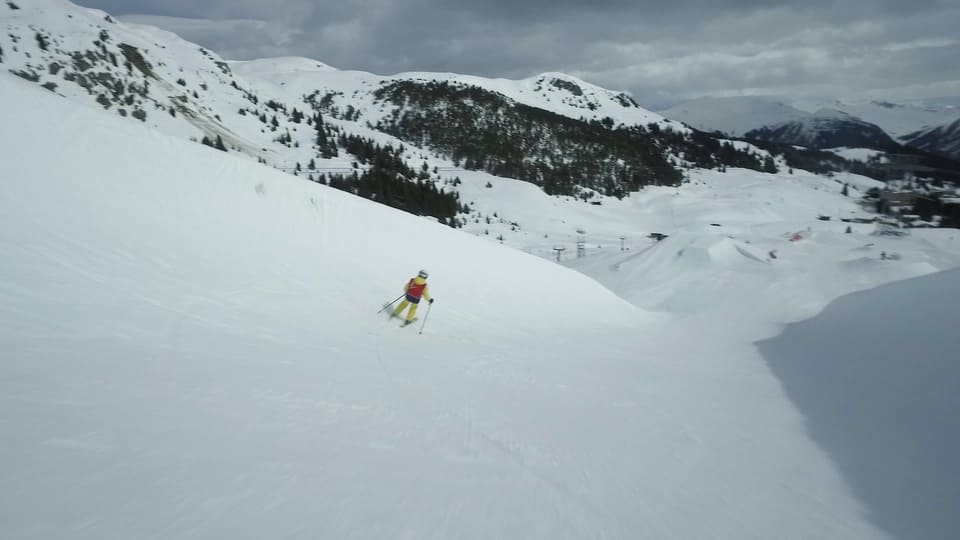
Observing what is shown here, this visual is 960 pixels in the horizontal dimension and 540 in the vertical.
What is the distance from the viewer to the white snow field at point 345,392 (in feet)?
14.0

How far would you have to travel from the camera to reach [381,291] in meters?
14.3

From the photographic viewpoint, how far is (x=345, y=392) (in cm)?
695

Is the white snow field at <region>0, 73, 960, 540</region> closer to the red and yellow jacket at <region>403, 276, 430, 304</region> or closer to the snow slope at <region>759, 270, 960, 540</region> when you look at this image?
the snow slope at <region>759, 270, 960, 540</region>

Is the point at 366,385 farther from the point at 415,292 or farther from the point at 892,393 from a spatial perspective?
the point at 892,393

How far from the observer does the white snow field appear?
14.0 feet

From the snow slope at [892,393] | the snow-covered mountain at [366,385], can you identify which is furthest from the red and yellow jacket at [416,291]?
the snow slope at [892,393]

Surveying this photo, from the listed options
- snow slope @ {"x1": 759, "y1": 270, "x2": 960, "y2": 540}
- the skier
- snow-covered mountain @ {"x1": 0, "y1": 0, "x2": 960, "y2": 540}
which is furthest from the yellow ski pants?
snow slope @ {"x1": 759, "y1": 270, "x2": 960, "y2": 540}

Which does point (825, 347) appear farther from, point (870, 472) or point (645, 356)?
point (870, 472)

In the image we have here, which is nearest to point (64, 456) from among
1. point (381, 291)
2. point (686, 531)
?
point (686, 531)

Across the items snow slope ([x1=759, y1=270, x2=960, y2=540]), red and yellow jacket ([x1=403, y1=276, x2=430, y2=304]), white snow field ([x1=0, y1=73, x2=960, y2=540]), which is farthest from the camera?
red and yellow jacket ([x1=403, y1=276, x2=430, y2=304])

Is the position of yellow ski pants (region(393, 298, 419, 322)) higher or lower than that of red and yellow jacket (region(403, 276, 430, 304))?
lower

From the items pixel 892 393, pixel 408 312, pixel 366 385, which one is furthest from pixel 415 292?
pixel 892 393

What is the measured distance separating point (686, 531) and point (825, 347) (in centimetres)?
1559

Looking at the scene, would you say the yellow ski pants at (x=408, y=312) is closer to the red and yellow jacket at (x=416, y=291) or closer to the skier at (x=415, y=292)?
the skier at (x=415, y=292)
